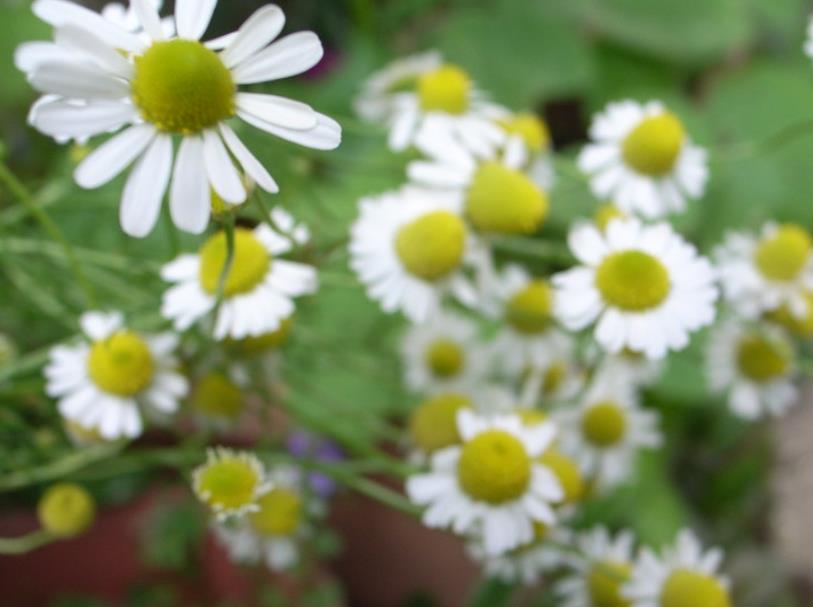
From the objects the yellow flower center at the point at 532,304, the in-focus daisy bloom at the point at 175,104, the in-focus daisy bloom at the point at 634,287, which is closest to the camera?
the in-focus daisy bloom at the point at 175,104

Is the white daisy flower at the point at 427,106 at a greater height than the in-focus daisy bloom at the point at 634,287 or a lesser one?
greater

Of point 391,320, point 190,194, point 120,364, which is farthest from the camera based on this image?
point 391,320

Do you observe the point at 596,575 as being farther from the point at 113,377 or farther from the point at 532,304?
the point at 113,377

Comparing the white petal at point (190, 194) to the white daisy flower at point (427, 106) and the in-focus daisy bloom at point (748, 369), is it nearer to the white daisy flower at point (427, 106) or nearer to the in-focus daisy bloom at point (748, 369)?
the white daisy flower at point (427, 106)

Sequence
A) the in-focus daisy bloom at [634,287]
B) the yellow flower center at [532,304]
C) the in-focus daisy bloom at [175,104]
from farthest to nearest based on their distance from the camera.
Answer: the yellow flower center at [532,304], the in-focus daisy bloom at [634,287], the in-focus daisy bloom at [175,104]

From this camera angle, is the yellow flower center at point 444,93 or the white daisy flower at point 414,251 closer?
the white daisy flower at point 414,251

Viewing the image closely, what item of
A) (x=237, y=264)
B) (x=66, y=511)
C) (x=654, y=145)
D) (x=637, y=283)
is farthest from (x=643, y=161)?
(x=66, y=511)

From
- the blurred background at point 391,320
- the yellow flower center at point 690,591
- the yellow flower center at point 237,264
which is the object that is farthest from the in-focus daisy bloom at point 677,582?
the yellow flower center at point 237,264
